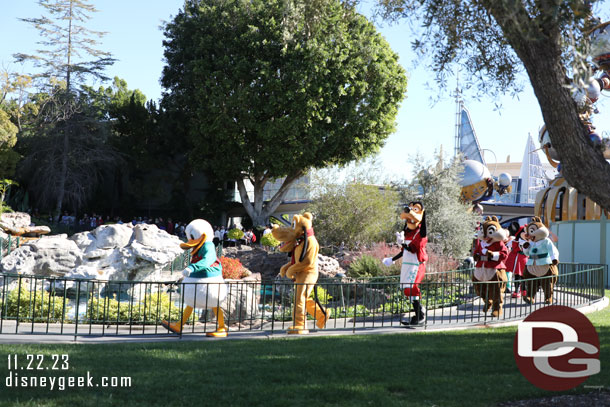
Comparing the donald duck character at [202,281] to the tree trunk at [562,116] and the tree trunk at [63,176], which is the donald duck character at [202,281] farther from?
the tree trunk at [63,176]

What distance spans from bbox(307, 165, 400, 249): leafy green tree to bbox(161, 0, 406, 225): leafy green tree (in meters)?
6.59

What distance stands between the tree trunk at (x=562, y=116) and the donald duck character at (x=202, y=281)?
4.90m

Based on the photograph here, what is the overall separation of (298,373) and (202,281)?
293 cm

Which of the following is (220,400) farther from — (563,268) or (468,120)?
(468,120)

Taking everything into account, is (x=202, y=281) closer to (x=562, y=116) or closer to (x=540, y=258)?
(x=562, y=116)

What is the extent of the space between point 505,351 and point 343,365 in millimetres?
2200

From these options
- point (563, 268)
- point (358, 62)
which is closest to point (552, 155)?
point (563, 268)

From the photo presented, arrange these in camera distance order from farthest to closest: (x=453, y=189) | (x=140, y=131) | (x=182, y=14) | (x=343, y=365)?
(x=140, y=131) → (x=182, y=14) → (x=453, y=189) → (x=343, y=365)

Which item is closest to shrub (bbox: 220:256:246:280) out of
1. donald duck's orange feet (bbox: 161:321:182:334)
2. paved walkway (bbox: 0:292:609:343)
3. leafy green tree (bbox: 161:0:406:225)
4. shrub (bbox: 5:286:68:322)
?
paved walkway (bbox: 0:292:609:343)

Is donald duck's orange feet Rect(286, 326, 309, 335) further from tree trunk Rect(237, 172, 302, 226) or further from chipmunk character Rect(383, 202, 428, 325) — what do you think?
tree trunk Rect(237, 172, 302, 226)

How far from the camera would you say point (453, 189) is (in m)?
19.3

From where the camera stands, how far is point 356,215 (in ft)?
69.6

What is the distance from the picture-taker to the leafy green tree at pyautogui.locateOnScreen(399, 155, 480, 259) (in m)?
18.5

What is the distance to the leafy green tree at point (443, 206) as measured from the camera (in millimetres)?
18453
